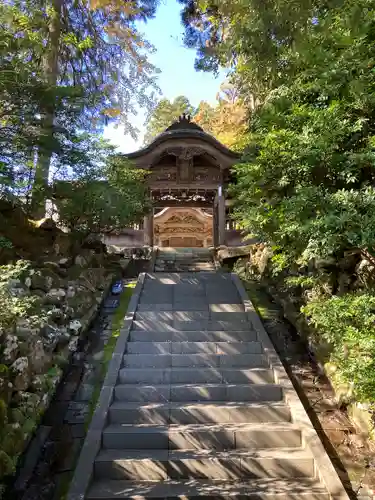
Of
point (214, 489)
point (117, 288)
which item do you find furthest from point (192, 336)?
point (117, 288)

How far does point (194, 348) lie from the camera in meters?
6.12

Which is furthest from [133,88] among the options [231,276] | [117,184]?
[231,276]

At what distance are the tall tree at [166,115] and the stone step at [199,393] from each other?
26.7 meters

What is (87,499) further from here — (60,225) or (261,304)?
(60,225)

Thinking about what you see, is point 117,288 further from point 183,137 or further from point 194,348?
point 183,137

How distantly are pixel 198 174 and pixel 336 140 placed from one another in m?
9.37

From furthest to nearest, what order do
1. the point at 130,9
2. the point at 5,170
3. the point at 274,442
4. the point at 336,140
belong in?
the point at 130,9
the point at 5,170
the point at 336,140
the point at 274,442

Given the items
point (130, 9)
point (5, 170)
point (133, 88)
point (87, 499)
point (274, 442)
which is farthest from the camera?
point (133, 88)

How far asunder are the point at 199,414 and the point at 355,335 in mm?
2332

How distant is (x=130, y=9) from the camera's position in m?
11.7

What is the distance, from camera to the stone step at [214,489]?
12.0 feet

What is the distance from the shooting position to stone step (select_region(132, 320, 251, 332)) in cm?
669

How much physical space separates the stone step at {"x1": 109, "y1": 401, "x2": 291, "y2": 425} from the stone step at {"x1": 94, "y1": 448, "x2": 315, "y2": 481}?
611 mm

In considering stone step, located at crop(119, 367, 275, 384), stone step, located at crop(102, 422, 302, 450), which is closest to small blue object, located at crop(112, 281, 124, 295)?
stone step, located at crop(119, 367, 275, 384)
